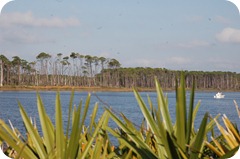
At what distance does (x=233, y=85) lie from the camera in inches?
196

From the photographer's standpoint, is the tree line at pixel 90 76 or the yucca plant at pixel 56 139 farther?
the tree line at pixel 90 76

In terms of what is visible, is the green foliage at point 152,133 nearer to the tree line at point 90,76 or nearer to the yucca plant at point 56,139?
the yucca plant at point 56,139

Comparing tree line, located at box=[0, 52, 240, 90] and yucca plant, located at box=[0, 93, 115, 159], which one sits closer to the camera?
yucca plant, located at box=[0, 93, 115, 159]

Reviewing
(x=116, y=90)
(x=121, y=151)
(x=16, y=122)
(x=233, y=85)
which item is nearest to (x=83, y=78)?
(x=116, y=90)

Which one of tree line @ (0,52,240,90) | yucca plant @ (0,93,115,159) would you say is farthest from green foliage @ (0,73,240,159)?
tree line @ (0,52,240,90)

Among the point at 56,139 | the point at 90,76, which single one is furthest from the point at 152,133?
the point at 90,76

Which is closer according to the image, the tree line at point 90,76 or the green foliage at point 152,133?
the green foliage at point 152,133

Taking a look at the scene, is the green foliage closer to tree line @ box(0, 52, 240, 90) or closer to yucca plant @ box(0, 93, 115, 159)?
yucca plant @ box(0, 93, 115, 159)

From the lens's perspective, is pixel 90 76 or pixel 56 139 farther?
pixel 90 76

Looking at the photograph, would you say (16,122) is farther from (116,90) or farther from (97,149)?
(116,90)

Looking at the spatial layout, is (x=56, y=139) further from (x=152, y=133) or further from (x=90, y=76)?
(x=90, y=76)

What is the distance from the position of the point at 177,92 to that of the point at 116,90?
380 cm

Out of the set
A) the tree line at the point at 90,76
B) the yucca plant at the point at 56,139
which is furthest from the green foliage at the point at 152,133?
the tree line at the point at 90,76

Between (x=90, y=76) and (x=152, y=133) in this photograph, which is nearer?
(x=152, y=133)
